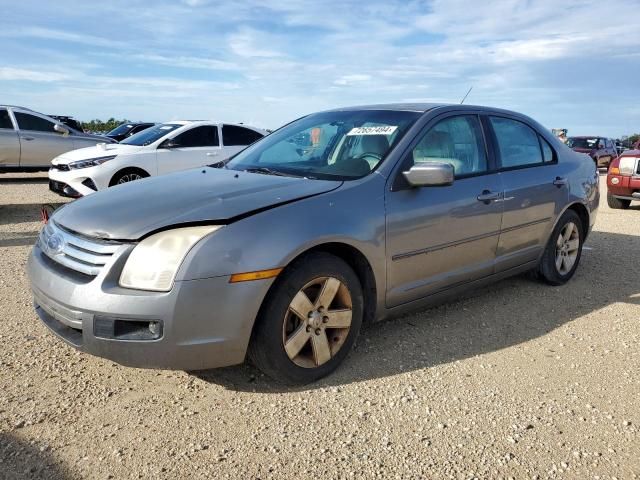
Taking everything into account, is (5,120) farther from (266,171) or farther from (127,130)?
(266,171)

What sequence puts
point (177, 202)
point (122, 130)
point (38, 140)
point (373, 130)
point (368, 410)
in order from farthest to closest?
point (122, 130) → point (38, 140) → point (373, 130) → point (177, 202) → point (368, 410)

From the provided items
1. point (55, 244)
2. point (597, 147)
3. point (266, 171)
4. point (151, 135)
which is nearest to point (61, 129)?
point (151, 135)

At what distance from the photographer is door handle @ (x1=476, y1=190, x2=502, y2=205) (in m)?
3.95

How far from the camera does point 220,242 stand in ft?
8.79

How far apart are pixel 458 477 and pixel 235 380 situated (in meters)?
1.34

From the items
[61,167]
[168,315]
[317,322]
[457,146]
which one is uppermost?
[457,146]

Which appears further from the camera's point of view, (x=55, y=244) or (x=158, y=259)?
(x=55, y=244)

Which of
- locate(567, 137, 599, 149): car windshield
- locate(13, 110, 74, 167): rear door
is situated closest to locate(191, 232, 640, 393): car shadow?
locate(13, 110, 74, 167): rear door

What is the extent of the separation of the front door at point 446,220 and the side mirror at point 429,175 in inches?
4.5

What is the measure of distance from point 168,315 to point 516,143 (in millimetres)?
3214

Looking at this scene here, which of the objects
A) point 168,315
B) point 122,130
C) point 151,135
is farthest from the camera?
point 122,130

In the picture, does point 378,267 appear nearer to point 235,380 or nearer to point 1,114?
point 235,380

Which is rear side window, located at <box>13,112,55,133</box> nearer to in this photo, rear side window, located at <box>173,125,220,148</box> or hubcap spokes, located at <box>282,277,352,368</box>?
rear side window, located at <box>173,125,220,148</box>

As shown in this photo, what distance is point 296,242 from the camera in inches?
112
